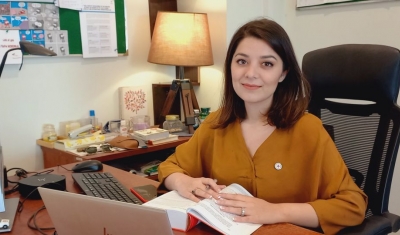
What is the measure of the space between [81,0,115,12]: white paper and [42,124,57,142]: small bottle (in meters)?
0.74

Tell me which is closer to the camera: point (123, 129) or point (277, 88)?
point (277, 88)

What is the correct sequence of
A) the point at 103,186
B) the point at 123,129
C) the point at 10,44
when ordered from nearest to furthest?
1. the point at 103,186
2. the point at 10,44
3. the point at 123,129

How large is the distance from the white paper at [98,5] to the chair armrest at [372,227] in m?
1.99

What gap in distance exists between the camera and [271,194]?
1.18 meters

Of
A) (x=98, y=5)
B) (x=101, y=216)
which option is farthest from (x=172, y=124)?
(x=101, y=216)

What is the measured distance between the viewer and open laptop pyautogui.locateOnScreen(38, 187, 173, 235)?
72cm

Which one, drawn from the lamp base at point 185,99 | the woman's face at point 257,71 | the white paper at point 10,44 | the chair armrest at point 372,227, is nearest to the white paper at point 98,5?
the white paper at point 10,44

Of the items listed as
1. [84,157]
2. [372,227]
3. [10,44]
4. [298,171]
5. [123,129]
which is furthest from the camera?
[123,129]

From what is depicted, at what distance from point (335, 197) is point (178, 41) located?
1.62m

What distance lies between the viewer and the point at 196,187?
114 centimetres

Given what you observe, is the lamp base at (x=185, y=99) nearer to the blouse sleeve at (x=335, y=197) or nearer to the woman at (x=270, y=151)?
the woman at (x=270, y=151)

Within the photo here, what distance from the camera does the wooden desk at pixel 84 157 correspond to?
80.6 inches

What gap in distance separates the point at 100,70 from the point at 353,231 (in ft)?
6.34

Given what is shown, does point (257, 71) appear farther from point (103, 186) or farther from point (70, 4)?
point (70, 4)
